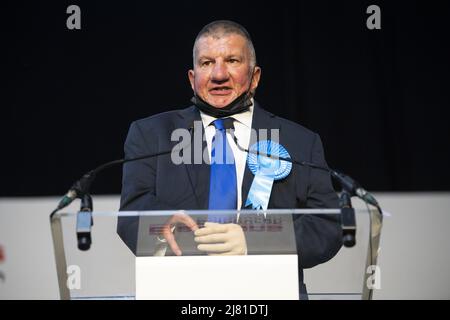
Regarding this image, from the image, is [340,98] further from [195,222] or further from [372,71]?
[195,222]

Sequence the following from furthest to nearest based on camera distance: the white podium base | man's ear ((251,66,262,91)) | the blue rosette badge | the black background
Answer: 1. the black background
2. man's ear ((251,66,262,91))
3. the blue rosette badge
4. the white podium base

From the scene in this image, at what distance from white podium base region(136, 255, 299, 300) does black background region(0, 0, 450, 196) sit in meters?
1.16

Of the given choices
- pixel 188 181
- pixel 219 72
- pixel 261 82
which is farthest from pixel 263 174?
pixel 261 82

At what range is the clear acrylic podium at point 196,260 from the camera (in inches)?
71.5

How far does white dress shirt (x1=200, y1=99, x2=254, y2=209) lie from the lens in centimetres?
233

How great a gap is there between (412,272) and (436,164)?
21.6 inches

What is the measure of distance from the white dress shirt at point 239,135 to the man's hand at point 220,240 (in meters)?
0.45

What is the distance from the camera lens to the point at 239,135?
8.09 feet

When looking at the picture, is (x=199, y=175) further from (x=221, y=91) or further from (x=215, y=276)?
(x=215, y=276)

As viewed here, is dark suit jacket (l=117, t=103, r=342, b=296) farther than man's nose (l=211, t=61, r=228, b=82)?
No

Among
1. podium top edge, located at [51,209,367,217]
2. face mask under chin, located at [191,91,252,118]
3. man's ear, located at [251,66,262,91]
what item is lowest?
podium top edge, located at [51,209,367,217]

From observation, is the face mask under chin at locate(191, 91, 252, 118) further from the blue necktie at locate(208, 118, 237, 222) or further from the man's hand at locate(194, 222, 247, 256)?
the man's hand at locate(194, 222, 247, 256)

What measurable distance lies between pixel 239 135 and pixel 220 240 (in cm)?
71

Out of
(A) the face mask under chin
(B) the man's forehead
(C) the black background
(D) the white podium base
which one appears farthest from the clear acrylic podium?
(C) the black background
